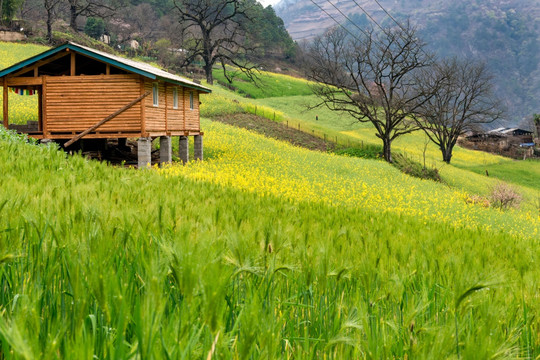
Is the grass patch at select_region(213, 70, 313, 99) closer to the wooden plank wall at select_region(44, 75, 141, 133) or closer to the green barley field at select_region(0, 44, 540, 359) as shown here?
the wooden plank wall at select_region(44, 75, 141, 133)

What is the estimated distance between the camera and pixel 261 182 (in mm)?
20109

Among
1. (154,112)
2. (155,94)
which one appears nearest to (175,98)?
(155,94)

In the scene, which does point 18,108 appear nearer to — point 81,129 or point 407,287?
point 81,129

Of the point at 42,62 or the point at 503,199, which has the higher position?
the point at 42,62

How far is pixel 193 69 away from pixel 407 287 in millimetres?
83493

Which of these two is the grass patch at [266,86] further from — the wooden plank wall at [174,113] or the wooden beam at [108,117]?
the wooden beam at [108,117]

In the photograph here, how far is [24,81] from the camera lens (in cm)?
2292

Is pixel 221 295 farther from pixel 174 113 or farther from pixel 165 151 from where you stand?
pixel 174 113

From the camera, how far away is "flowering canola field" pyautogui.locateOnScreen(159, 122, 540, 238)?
18734 millimetres

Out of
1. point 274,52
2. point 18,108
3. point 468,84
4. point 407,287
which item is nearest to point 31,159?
point 407,287

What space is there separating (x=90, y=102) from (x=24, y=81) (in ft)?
13.3

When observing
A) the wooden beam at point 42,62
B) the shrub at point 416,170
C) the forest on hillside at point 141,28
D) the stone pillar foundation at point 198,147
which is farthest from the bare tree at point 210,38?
the wooden beam at point 42,62

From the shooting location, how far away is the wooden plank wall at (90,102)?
72.9 ft

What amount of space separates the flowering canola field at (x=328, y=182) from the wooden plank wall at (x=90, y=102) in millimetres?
3747
